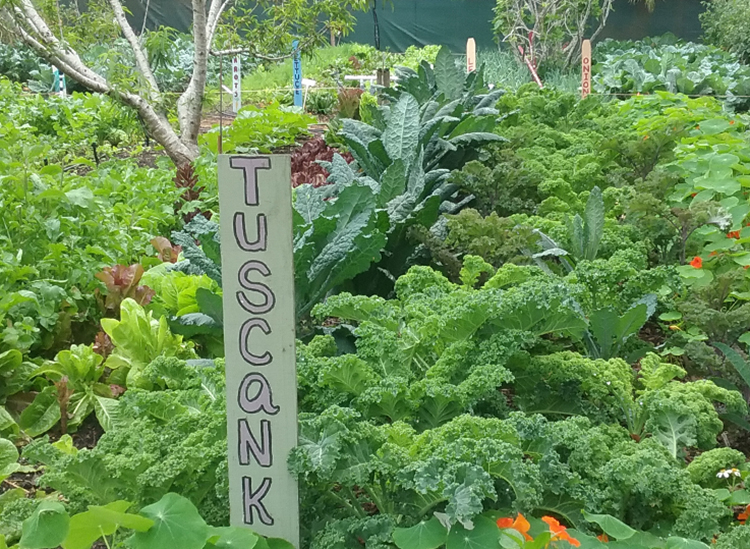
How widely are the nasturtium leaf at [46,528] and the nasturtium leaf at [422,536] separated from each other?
1.97 ft

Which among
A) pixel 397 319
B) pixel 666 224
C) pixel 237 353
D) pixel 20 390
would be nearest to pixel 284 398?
pixel 237 353

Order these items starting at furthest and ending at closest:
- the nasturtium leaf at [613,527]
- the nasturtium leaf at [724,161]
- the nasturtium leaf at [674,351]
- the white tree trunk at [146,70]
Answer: the white tree trunk at [146,70] < the nasturtium leaf at [724,161] < the nasturtium leaf at [674,351] < the nasturtium leaf at [613,527]

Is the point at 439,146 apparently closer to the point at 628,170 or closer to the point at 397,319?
the point at 628,170

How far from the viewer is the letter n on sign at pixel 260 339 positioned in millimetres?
1367

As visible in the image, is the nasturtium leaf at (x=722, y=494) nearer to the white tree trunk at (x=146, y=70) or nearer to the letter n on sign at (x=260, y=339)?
the letter n on sign at (x=260, y=339)

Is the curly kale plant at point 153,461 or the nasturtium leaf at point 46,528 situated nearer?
the nasturtium leaf at point 46,528

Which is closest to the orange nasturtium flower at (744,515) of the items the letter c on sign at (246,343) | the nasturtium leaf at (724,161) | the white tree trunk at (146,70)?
the letter c on sign at (246,343)

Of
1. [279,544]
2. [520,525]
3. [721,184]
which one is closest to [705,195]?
[721,184]

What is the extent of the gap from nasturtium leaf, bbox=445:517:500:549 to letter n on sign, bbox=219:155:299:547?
32 cm

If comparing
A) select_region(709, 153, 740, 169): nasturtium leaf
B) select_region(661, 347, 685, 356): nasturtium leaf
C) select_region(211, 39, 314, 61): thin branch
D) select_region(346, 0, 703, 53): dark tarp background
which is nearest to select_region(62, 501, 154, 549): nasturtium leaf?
select_region(661, 347, 685, 356): nasturtium leaf

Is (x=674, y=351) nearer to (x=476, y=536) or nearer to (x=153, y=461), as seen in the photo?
(x=476, y=536)

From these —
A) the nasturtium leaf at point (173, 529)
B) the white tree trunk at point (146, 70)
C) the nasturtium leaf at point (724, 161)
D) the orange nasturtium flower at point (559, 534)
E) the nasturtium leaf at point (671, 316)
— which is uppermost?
the white tree trunk at point (146, 70)

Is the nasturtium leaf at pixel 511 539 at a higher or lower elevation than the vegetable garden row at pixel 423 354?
lower

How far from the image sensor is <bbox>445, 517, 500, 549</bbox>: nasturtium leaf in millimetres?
1354
